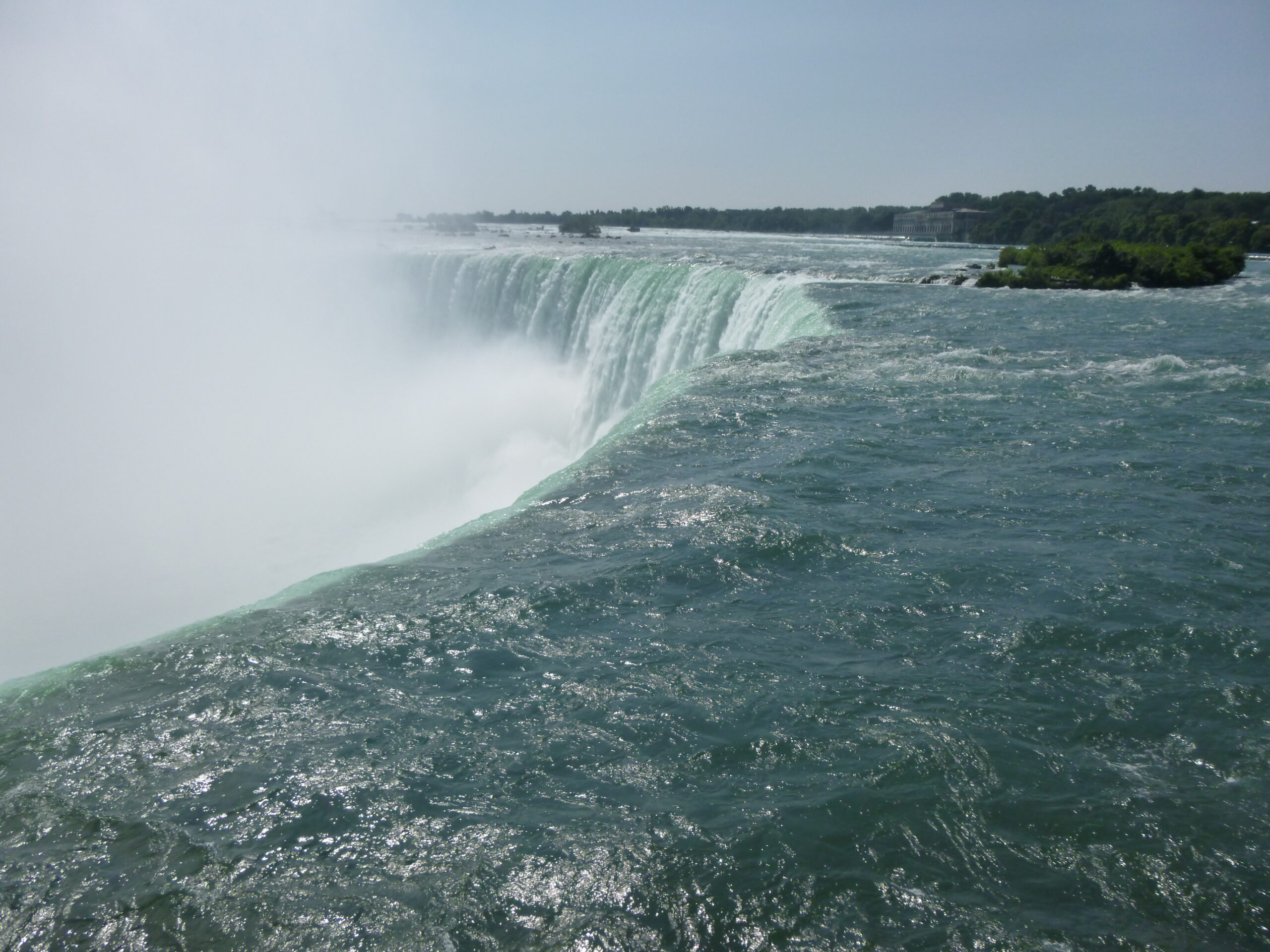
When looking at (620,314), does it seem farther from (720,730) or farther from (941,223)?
(941,223)

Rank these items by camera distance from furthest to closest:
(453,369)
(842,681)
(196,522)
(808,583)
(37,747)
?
(453,369) < (196,522) < (808,583) < (842,681) < (37,747)

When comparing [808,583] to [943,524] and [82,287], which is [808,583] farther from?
[82,287]

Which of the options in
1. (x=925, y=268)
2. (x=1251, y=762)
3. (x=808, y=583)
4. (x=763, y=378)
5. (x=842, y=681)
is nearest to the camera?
(x=1251, y=762)

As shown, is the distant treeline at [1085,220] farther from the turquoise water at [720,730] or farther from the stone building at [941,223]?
the turquoise water at [720,730]

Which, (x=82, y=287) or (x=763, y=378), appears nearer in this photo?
(x=763, y=378)

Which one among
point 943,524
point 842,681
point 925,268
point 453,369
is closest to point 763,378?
point 943,524

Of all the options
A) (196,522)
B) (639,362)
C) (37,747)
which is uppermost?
(37,747)
